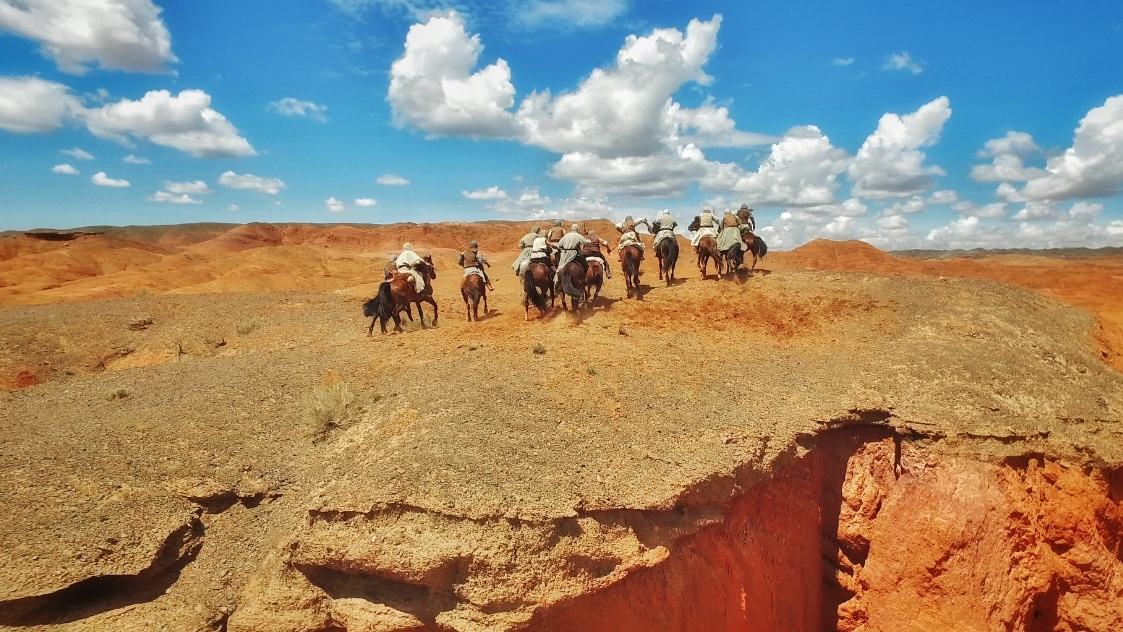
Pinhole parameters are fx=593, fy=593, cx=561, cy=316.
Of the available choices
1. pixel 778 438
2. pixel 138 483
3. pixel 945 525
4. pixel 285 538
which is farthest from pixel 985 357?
pixel 138 483

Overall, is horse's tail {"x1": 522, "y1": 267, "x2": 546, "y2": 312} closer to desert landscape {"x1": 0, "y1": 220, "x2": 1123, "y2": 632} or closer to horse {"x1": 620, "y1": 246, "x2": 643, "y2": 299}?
desert landscape {"x1": 0, "y1": 220, "x2": 1123, "y2": 632}

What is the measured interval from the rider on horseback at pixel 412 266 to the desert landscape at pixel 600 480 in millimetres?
2786

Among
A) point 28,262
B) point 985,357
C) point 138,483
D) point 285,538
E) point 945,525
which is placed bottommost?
point 945,525

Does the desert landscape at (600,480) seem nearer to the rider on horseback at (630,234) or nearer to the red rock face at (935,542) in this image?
the red rock face at (935,542)

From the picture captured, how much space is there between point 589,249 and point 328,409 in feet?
21.4

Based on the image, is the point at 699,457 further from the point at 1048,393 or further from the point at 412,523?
the point at 1048,393

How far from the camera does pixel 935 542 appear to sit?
7.84m

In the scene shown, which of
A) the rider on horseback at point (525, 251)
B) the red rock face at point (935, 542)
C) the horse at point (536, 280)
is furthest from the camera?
the rider on horseback at point (525, 251)

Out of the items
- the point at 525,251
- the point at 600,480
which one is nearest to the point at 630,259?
the point at 525,251

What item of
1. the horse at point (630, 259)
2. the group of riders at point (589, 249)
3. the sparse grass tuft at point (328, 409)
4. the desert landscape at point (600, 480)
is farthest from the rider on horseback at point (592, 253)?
the sparse grass tuft at point (328, 409)

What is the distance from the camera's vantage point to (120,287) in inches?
1117

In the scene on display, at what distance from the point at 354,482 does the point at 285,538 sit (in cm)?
92

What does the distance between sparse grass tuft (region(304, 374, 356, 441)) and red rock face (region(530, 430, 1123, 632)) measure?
5.08 m

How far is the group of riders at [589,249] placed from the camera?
12.5m
